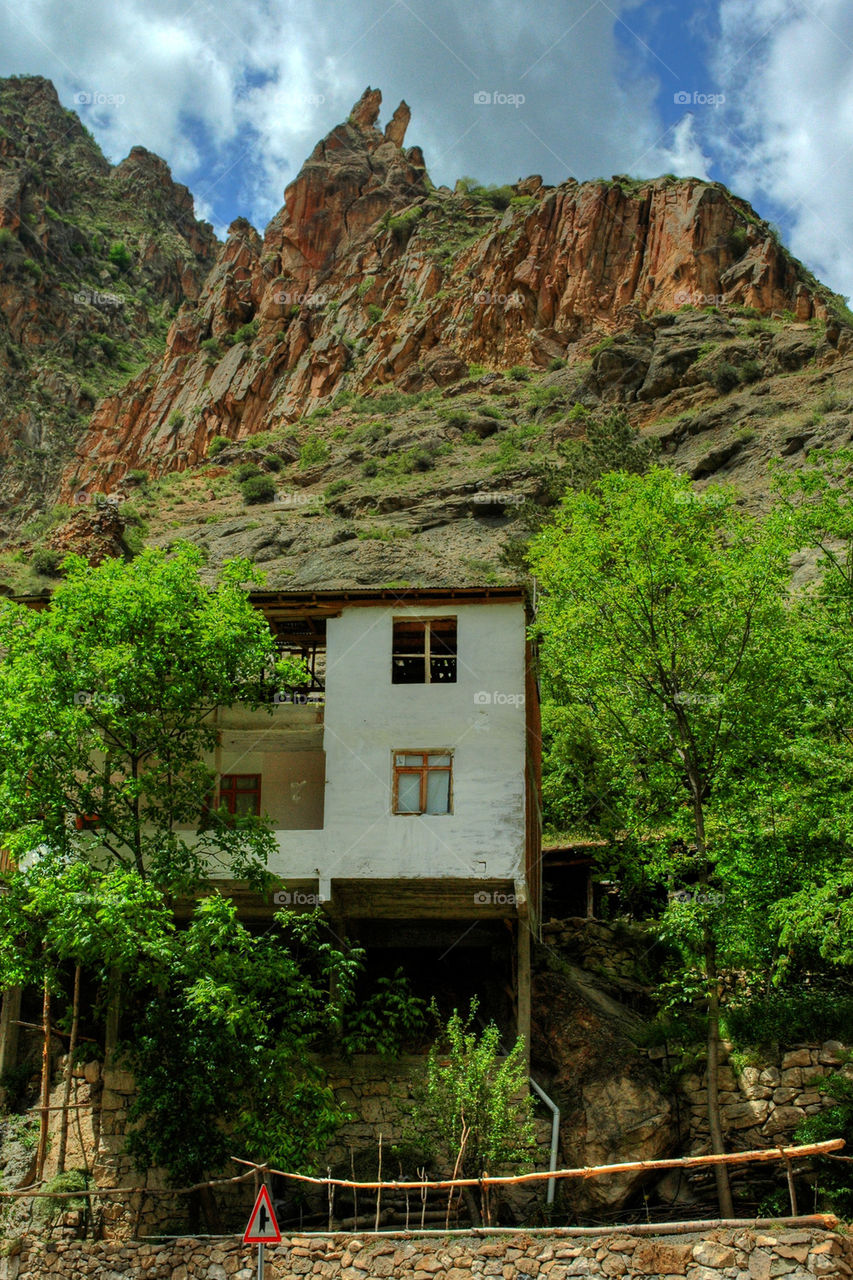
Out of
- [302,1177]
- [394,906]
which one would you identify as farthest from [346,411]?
[302,1177]

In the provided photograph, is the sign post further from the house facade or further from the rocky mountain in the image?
the rocky mountain

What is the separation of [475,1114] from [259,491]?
59847mm

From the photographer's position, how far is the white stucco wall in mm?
19141

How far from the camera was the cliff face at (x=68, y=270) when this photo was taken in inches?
4040

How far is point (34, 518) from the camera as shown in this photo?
9019 centimetres

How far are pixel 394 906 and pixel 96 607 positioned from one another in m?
7.83

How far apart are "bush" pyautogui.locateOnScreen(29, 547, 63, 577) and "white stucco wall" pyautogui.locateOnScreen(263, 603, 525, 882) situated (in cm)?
4117

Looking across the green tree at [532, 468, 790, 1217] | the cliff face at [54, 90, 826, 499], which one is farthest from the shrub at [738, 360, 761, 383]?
the green tree at [532, 468, 790, 1217]

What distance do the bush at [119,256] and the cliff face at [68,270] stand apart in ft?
0.54

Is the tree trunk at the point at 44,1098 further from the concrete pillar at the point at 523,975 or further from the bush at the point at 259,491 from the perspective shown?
the bush at the point at 259,491

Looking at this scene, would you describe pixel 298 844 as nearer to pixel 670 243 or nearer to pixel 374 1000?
pixel 374 1000

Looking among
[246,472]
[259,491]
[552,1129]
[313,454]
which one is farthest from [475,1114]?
[246,472]

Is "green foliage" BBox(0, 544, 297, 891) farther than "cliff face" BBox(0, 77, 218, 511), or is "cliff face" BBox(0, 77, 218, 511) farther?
"cliff face" BBox(0, 77, 218, 511)

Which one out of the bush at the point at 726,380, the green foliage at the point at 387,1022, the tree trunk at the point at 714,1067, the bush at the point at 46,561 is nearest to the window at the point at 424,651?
the green foliage at the point at 387,1022
